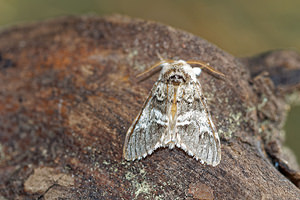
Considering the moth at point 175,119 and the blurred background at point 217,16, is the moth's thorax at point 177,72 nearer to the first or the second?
the moth at point 175,119

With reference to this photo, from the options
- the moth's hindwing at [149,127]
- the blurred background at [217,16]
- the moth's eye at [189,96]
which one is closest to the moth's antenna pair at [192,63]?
the moth's hindwing at [149,127]

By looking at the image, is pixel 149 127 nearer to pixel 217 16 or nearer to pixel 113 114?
pixel 113 114

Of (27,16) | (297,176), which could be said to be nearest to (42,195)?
(297,176)

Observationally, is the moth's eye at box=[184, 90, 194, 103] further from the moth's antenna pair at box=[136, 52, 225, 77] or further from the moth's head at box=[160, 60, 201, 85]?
the moth's antenna pair at box=[136, 52, 225, 77]

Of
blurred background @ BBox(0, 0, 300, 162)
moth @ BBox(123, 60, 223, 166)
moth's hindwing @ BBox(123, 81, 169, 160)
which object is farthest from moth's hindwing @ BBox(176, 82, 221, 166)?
blurred background @ BBox(0, 0, 300, 162)

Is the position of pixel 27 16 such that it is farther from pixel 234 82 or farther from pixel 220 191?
pixel 220 191
